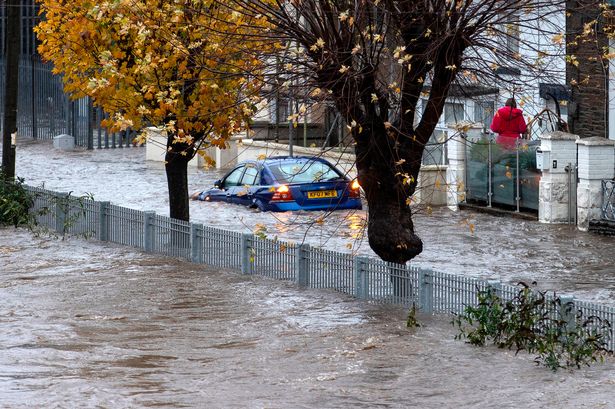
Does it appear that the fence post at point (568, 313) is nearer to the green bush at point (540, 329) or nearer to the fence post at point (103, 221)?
the green bush at point (540, 329)

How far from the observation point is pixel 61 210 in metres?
24.7

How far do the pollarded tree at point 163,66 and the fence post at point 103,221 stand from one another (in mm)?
1324

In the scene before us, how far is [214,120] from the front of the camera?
68.7 feet

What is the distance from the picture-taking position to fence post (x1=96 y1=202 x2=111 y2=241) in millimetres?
23656

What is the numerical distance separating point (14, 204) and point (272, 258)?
770 centimetres

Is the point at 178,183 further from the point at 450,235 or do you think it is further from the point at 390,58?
the point at 390,58

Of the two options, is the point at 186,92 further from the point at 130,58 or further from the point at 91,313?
the point at 91,313

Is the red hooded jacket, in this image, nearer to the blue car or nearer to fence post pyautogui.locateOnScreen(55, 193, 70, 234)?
the blue car

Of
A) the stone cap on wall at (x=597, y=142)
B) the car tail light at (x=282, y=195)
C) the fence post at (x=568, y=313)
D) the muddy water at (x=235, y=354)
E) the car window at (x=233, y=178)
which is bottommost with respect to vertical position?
the muddy water at (x=235, y=354)

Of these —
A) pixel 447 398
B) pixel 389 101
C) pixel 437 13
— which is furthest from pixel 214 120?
pixel 447 398

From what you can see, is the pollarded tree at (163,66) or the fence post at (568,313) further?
the pollarded tree at (163,66)

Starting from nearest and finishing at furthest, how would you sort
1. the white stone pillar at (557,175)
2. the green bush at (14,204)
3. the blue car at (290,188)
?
1. the green bush at (14,204)
2. the white stone pillar at (557,175)
3. the blue car at (290,188)

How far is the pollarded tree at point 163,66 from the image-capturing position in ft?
62.9

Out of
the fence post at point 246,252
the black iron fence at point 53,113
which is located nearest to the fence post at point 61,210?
the fence post at point 246,252
